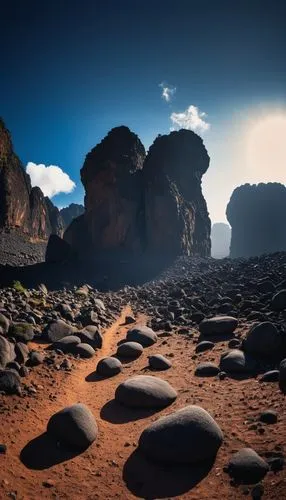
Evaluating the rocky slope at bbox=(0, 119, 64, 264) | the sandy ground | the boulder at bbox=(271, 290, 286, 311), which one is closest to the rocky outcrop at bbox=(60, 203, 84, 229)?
the rocky slope at bbox=(0, 119, 64, 264)

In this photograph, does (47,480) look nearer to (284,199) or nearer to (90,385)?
(90,385)

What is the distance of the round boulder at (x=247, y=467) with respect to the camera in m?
3.75

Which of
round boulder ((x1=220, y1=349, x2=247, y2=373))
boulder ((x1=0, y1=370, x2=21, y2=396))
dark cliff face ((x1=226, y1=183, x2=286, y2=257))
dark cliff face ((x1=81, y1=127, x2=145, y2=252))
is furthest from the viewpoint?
dark cliff face ((x1=226, y1=183, x2=286, y2=257))

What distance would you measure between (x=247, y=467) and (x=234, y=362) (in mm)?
3451

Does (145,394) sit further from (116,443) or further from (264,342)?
(264,342)

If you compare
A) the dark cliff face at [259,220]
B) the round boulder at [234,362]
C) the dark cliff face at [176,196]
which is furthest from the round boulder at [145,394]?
the dark cliff face at [259,220]

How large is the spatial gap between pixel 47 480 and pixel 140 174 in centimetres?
4923

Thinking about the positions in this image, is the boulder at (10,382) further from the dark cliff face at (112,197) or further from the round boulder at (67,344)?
the dark cliff face at (112,197)

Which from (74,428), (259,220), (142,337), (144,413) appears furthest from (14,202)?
(259,220)

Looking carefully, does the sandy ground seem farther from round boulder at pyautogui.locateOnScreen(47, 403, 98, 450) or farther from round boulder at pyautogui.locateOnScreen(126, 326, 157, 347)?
round boulder at pyautogui.locateOnScreen(126, 326, 157, 347)

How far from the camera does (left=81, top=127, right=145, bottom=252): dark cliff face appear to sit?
45.7 m

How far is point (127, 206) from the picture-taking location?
46.2 m

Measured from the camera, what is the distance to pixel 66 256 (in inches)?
1403

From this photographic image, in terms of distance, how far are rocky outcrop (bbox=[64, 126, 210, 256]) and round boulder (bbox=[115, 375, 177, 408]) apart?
38.8 meters
